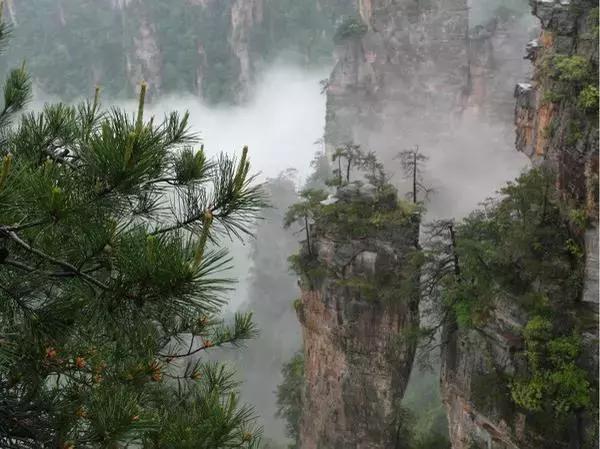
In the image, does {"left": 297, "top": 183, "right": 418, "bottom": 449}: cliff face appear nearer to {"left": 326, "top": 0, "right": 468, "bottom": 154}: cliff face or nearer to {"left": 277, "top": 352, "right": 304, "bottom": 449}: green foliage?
{"left": 277, "top": 352, "right": 304, "bottom": 449}: green foliage

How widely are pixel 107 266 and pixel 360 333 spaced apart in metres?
6.96

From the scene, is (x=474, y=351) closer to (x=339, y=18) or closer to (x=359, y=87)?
(x=359, y=87)

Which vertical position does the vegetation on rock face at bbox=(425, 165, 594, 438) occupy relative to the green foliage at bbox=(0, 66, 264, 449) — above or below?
above

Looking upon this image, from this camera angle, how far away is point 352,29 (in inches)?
795

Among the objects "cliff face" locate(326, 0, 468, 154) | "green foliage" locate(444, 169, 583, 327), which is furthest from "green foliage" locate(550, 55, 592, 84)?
A: "cliff face" locate(326, 0, 468, 154)

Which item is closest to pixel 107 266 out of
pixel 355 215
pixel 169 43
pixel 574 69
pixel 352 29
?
pixel 574 69

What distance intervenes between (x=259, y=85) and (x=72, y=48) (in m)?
13.0

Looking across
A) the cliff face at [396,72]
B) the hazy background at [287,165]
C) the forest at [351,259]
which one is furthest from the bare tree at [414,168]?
the cliff face at [396,72]

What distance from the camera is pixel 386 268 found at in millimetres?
8109

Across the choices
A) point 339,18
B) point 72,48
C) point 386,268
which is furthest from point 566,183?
point 72,48

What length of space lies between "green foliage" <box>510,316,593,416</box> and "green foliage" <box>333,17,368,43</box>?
16.9 metres

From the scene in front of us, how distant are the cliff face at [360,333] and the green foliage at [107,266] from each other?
210 inches

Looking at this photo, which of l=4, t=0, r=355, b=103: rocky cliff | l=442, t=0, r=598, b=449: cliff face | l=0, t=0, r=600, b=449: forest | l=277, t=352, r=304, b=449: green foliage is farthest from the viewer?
l=4, t=0, r=355, b=103: rocky cliff

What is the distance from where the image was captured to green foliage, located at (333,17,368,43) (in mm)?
20156
